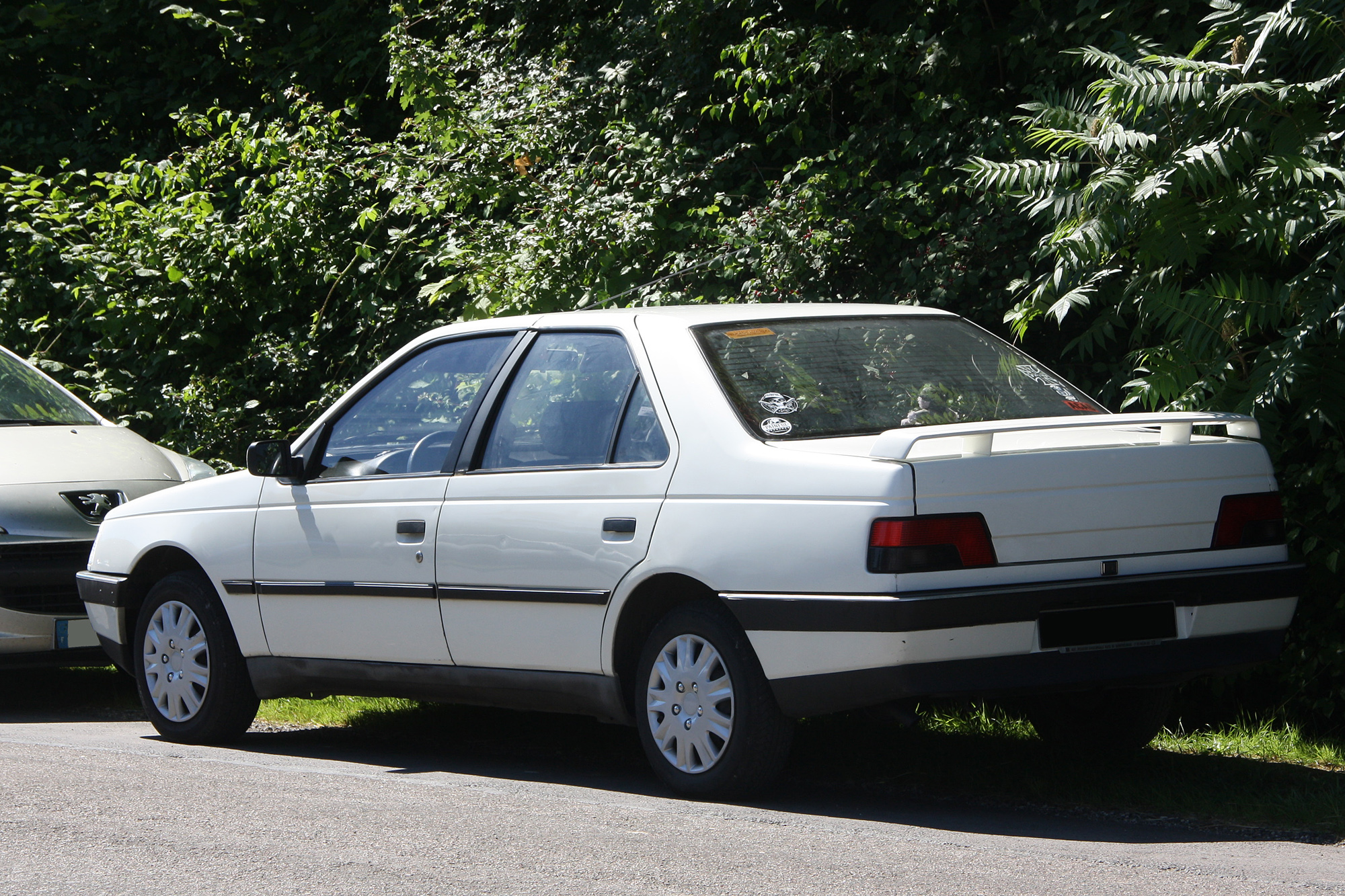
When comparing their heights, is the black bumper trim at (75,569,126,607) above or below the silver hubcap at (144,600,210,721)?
above

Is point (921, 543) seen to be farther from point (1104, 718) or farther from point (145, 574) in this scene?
point (145, 574)

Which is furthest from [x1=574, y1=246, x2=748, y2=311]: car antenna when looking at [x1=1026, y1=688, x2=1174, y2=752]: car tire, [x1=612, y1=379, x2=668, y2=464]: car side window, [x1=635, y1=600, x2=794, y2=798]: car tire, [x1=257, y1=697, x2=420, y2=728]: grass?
[x1=635, y1=600, x2=794, y2=798]: car tire

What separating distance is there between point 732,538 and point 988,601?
80 centimetres

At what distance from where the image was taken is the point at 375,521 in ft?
21.4

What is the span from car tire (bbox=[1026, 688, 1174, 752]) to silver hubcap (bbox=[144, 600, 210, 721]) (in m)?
3.37

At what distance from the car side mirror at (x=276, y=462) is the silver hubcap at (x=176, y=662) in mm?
768

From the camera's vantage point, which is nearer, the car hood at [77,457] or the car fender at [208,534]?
the car fender at [208,534]

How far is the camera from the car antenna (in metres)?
9.77

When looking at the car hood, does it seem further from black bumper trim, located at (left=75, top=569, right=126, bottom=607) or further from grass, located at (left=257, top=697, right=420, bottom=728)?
grass, located at (left=257, top=697, right=420, bottom=728)

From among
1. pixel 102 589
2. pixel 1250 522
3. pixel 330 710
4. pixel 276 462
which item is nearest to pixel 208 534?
pixel 276 462

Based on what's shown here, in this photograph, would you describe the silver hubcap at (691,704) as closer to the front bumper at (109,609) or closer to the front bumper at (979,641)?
the front bumper at (979,641)

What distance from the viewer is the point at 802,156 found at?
33.5 feet

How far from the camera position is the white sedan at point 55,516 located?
823 cm

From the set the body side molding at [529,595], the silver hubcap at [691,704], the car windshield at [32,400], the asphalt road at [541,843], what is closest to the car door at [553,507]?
the body side molding at [529,595]
